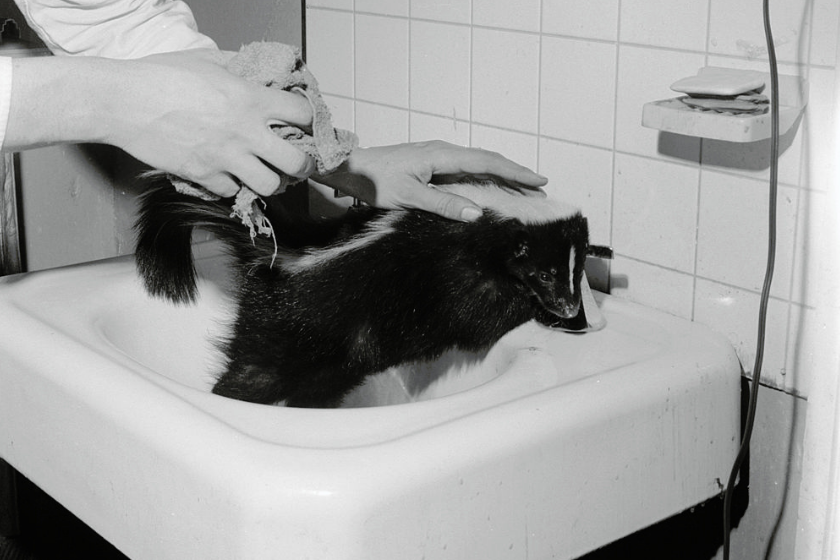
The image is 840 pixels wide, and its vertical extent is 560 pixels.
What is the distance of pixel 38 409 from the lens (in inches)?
42.6

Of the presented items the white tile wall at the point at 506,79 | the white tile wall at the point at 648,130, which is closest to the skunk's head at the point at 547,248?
the white tile wall at the point at 648,130

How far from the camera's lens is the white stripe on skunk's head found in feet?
3.90

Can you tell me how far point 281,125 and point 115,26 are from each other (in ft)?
1.41

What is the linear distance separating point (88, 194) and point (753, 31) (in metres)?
1.11

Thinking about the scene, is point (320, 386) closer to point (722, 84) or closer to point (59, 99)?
point (59, 99)

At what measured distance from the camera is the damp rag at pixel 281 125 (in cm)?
102

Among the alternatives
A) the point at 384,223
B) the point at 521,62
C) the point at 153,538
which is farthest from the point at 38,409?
the point at 521,62

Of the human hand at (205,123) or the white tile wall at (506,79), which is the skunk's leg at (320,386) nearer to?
the human hand at (205,123)

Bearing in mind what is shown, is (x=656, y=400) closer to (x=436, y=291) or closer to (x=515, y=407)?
(x=515, y=407)

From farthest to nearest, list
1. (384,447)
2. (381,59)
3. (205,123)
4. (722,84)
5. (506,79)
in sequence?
(381,59) < (506,79) < (722,84) < (205,123) < (384,447)

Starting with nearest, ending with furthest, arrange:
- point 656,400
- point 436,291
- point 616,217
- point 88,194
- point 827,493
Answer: point 827,493 < point 656,400 < point 436,291 < point 616,217 < point 88,194

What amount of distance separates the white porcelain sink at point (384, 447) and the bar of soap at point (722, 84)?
0.91 ft

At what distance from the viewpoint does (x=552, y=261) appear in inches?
46.6

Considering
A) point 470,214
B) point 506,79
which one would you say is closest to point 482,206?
point 470,214
